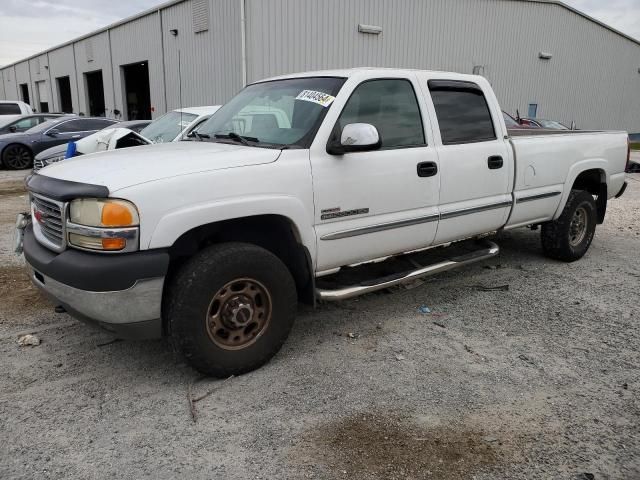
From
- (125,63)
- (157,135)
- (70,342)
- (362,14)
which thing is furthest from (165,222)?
(125,63)

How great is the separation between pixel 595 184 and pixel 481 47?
689 inches

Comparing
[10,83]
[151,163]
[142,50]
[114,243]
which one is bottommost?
[114,243]

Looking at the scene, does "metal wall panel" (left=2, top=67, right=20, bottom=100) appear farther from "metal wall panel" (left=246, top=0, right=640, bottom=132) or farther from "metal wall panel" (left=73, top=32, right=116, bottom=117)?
"metal wall panel" (left=246, top=0, right=640, bottom=132)

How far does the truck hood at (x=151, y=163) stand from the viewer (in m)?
2.89

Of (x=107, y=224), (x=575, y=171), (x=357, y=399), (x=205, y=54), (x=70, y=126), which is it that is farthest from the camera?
(x=205, y=54)

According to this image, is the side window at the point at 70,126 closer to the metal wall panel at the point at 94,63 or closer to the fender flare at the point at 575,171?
the metal wall panel at the point at 94,63

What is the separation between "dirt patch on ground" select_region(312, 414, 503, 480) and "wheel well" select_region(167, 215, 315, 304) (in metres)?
1.01

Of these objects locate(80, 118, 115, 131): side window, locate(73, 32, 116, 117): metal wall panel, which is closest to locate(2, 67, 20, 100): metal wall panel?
locate(73, 32, 116, 117): metal wall panel

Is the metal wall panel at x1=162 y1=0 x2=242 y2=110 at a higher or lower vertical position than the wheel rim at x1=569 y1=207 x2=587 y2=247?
higher

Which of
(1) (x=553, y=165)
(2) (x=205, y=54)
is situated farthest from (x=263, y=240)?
(2) (x=205, y=54)

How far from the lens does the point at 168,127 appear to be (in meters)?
8.37

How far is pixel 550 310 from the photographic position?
4.48 metres

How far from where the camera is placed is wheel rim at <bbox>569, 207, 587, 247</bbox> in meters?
5.74

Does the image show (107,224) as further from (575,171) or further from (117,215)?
(575,171)
